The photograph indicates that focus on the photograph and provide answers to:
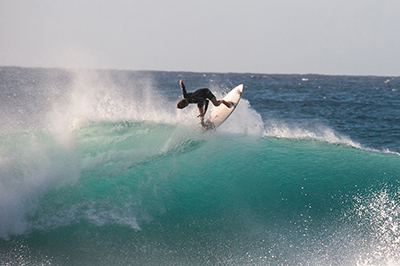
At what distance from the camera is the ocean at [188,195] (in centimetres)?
660

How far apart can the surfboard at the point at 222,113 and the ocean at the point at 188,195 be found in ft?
1.13

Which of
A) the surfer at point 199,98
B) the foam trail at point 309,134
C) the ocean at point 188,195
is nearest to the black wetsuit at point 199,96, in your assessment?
the surfer at point 199,98

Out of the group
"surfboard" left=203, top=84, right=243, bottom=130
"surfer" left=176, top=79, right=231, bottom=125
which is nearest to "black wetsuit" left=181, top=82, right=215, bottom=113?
"surfer" left=176, top=79, right=231, bottom=125

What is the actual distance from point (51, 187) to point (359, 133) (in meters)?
18.0

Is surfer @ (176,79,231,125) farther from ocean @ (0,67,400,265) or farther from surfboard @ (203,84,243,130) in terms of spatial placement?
ocean @ (0,67,400,265)

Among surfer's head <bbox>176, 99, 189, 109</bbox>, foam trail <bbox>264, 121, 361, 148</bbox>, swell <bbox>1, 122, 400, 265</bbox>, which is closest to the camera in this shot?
swell <bbox>1, 122, 400, 265</bbox>

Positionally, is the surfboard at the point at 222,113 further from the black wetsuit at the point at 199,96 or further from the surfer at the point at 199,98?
the black wetsuit at the point at 199,96

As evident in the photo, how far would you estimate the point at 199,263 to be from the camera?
6.30m

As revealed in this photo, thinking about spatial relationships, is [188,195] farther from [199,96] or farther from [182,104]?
[199,96]

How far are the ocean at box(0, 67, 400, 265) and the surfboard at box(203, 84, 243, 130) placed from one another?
1.13 ft

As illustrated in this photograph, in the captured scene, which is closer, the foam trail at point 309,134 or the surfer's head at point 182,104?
the surfer's head at point 182,104

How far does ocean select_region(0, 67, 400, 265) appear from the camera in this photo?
660 cm

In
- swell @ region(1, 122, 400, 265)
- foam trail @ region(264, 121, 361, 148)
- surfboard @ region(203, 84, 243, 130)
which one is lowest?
swell @ region(1, 122, 400, 265)

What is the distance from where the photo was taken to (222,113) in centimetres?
1099
